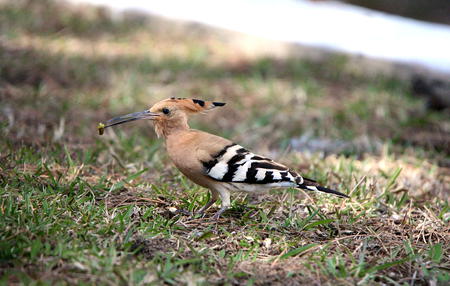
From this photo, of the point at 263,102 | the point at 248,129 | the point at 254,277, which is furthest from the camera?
the point at 263,102

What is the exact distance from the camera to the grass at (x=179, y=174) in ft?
9.62

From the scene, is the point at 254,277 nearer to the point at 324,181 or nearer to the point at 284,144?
the point at 324,181

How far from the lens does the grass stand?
293 centimetres

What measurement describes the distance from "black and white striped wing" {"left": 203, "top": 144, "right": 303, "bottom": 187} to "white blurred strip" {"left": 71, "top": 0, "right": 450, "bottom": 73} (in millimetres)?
4350

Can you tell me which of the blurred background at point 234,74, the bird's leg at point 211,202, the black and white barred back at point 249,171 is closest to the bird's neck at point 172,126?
the black and white barred back at point 249,171

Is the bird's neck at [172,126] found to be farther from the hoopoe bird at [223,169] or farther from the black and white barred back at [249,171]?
the black and white barred back at [249,171]

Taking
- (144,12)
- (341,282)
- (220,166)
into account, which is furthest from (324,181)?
(144,12)

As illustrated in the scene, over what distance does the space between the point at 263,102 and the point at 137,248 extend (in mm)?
3923

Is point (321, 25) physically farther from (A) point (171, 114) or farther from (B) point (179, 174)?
(A) point (171, 114)

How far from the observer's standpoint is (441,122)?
6.25 meters

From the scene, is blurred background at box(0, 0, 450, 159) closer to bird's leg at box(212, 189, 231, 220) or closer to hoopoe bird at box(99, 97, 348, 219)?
hoopoe bird at box(99, 97, 348, 219)

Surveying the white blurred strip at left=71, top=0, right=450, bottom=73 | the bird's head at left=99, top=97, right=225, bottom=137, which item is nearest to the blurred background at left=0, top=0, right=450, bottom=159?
the white blurred strip at left=71, top=0, right=450, bottom=73

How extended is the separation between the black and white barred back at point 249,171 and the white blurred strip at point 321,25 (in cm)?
433

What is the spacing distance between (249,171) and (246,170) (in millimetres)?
17
